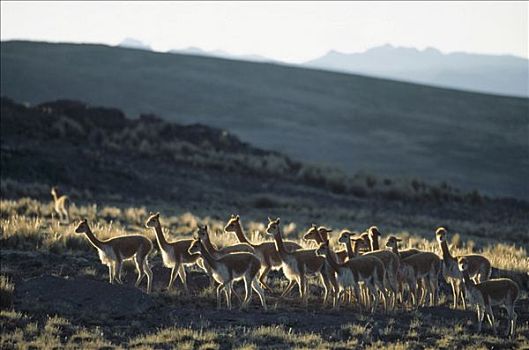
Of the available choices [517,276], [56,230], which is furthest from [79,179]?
[517,276]

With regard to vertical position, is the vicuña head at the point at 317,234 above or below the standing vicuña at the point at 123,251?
above

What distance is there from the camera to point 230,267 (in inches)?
553

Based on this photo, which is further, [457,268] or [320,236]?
[320,236]

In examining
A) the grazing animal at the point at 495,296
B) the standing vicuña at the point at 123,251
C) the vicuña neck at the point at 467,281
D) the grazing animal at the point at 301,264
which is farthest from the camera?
the standing vicuña at the point at 123,251

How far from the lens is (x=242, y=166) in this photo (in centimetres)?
4406

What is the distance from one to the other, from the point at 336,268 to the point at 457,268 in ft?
7.36

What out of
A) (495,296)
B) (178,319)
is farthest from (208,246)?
(495,296)

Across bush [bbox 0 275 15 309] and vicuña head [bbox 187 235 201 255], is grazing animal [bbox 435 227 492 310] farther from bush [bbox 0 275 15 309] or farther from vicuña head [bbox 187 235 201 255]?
bush [bbox 0 275 15 309]

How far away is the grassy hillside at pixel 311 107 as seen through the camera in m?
57.8

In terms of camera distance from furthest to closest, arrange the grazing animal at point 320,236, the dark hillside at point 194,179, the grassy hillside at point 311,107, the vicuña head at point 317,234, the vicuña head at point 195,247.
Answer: the grassy hillside at point 311,107 < the dark hillside at point 194,179 < the vicuña head at point 317,234 < the grazing animal at point 320,236 < the vicuña head at point 195,247

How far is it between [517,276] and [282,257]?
234 inches

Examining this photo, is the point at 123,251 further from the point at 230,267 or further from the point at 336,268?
the point at 336,268

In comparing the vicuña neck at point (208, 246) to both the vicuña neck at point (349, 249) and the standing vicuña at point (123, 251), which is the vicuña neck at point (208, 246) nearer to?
the standing vicuña at point (123, 251)

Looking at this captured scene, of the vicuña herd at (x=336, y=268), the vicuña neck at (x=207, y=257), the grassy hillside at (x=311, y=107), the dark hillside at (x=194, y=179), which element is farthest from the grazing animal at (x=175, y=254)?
the grassy hillside at (x=311, y=107)
